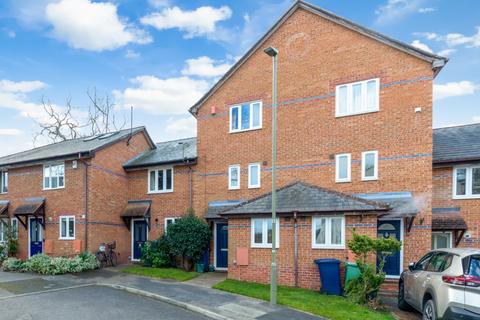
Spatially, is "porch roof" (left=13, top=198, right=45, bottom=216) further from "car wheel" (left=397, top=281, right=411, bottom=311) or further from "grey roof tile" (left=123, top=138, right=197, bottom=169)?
"car wheel" (left=397, top=281, right=411, bottom=311)

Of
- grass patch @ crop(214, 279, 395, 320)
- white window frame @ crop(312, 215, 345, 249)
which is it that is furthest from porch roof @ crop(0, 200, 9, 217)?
white window frame @ crop(312, 215, 345, 249)

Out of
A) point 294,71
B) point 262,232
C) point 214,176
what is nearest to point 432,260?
point 262,232

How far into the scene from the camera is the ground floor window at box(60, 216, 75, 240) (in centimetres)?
1612

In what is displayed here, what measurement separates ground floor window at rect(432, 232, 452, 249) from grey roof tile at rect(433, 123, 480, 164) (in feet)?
8.61

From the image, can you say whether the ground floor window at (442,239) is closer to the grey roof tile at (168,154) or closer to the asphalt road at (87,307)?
the asphalt road at (87,307)

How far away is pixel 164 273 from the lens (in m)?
13.6

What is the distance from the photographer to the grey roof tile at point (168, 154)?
16594 mm

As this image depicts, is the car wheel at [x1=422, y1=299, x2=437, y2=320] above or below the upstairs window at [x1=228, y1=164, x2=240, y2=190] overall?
below

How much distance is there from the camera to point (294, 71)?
1379cm

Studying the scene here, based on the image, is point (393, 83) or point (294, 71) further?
point (294, 71)

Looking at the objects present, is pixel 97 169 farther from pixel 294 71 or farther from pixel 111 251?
pixel 294 71

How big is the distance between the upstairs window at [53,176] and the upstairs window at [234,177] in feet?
27.5

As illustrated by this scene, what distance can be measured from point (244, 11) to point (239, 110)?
441 centimetres

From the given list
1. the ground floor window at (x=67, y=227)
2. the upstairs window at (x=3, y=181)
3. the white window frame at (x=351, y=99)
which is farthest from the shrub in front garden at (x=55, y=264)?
the white window frame at (x=351, y=99)
